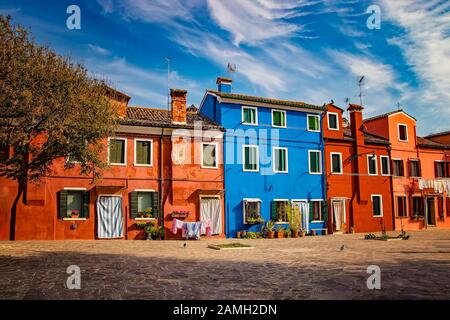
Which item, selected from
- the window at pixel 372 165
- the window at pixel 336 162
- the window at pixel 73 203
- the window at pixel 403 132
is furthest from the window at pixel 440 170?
the window at pixel 73 203

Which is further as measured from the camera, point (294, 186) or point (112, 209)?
point (294, 186)

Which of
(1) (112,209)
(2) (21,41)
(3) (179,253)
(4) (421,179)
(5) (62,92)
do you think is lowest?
(3) (179,253)

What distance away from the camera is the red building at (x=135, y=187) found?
18.9 metres

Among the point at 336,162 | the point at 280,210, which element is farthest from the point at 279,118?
the point at 280,210

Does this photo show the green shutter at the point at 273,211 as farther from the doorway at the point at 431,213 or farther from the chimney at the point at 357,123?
the doorway at the point at 431,213

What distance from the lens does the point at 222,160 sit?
23.7 m

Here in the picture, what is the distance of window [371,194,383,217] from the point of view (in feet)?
94.2

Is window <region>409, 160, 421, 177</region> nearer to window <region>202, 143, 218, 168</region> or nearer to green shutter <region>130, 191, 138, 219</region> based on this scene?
window <region>202, 143, 218, 168</region>

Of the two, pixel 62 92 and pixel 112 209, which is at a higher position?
pixel 62 92

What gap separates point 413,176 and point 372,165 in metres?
4.59

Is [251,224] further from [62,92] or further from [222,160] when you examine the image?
[62,92]

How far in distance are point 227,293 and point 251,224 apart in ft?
53.7

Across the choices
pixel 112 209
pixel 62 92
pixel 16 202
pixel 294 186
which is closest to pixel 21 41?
pixel 62 92

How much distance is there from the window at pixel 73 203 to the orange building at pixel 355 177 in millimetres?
16228
